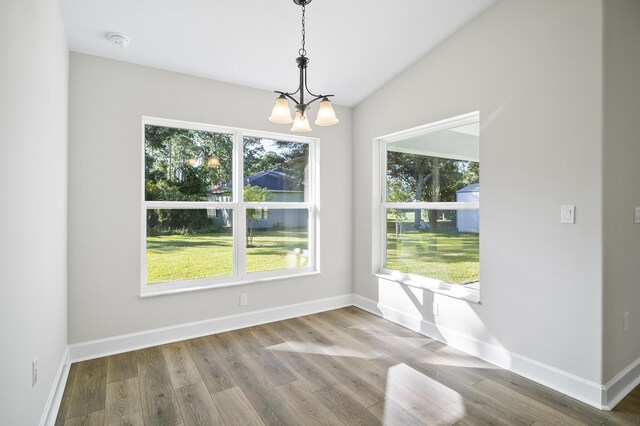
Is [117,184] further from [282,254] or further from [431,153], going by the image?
[431,153]

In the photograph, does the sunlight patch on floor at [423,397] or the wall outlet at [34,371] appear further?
the sunlight patch on floor at [423,397]

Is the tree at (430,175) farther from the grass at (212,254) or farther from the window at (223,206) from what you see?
the grass at (212,254)

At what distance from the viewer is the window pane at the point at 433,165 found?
3.18 meters

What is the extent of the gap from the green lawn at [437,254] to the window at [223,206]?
1.06m

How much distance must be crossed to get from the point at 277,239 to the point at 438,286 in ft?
6.10

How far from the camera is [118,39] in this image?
2686mm

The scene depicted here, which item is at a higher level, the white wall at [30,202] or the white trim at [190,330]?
the white wall at [30,202]

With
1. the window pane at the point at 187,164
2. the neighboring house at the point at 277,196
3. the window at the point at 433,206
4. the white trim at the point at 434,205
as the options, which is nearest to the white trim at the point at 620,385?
the window at the point at 433,206

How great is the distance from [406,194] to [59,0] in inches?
135

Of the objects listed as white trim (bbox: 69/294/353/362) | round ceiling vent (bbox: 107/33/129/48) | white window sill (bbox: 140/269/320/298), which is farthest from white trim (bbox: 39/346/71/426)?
round ceiling vent (bbox: 107/33/129/48)

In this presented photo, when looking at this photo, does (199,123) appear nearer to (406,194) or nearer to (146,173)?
(146,173)

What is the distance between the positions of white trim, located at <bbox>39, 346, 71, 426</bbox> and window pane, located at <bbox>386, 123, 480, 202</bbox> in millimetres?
3445

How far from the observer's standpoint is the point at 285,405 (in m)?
2.26

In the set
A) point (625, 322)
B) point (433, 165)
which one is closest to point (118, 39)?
point (433, 165)
